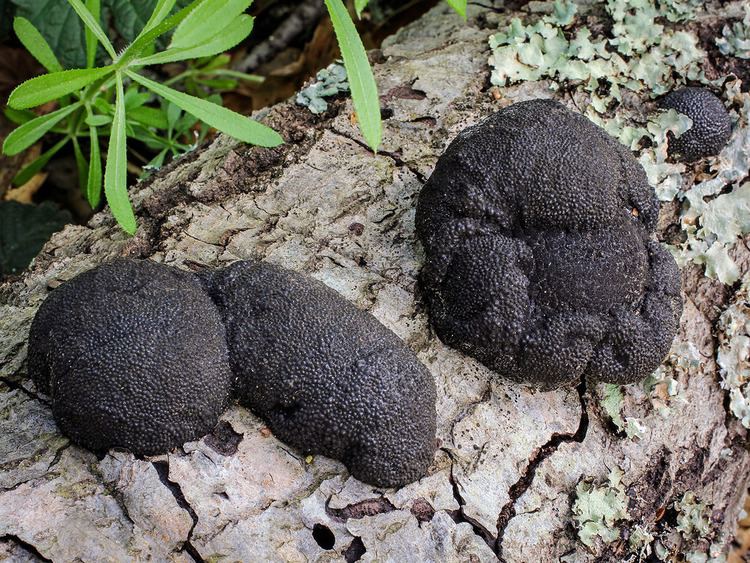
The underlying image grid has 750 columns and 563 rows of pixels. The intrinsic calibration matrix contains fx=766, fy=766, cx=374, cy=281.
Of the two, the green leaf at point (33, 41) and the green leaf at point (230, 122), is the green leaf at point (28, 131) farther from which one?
the green leaf at point (230, 122)

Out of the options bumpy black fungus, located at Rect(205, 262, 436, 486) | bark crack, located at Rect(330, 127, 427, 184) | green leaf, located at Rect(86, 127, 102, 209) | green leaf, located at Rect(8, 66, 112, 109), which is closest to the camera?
bumpy black fungus, located at Rect(205, 262, 436, 486)

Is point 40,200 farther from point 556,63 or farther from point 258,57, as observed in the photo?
point 556,63

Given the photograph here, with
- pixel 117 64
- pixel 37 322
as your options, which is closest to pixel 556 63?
pixel 117 64

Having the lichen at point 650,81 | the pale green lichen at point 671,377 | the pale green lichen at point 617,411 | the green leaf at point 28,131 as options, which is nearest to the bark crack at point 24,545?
the green leaf at point 28,131

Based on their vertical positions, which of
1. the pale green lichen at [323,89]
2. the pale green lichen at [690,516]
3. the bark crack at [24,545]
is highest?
the pale green lichen at [323,89]

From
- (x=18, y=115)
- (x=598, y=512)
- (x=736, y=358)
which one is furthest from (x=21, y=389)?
(x=736, y=358)

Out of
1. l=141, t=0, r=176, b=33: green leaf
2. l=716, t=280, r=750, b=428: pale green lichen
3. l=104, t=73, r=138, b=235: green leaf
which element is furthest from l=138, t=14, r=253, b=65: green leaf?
l=716, t=280, r=750, b=428: pale green lichen

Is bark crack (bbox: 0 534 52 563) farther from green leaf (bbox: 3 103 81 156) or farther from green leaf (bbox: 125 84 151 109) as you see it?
green leaf (bbox: 125 84 151 109)
